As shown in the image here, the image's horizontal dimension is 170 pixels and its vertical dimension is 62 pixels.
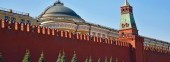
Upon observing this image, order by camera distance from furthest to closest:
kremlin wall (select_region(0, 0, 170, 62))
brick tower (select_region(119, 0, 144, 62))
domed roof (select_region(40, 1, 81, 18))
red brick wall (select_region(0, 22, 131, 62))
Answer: domed roof (select_region(40, 1, 81, 18)) → brick tower (select_region(119, 0, 144, 62)) → kremlin wall (select_region(0, 0, 170, 62)) → red brick wall (select_region(0, 22, 131, 62))

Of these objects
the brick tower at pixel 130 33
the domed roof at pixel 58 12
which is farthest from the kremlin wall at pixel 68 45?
the domed roof at pixel 58 12

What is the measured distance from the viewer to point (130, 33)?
2567cm

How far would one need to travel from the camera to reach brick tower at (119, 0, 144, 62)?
2517 cm

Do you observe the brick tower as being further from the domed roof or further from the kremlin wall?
the domed roof

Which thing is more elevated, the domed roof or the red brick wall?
the domed roof

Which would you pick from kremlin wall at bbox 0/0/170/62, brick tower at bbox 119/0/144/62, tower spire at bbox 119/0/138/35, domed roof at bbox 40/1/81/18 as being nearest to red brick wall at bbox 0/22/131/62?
kremlin wall at bbox 0/0/170/62

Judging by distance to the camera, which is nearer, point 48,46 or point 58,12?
point 48,46

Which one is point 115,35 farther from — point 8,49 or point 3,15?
point 8,49

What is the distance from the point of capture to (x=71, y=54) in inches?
779

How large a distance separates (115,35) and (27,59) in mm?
28790

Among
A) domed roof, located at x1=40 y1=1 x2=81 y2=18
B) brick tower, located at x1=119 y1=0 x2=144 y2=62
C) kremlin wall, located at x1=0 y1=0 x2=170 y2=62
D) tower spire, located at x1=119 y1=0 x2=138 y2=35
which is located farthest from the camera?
domed roof, located at x1=40 y1=1 x2=81 y2=18

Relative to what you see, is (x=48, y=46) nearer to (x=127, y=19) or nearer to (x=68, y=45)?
(x=68, y=45)

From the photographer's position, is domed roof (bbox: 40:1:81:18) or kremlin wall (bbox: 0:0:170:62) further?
domed roof (bbox: 40:1:81:18)

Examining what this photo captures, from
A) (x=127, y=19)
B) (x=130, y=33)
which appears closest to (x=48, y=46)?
(x=130, y=33)
